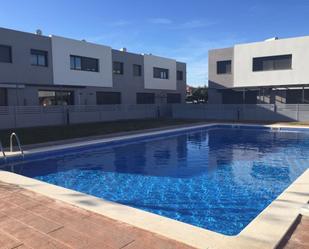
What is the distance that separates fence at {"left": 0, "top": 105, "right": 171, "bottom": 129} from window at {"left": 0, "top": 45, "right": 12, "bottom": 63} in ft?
11.0

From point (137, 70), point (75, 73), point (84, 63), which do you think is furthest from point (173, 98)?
point (75, 73)

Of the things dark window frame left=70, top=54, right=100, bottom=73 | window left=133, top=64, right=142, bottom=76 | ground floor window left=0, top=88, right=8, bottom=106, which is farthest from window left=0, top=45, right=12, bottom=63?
window left=133, top=64, right=142, bottom=76

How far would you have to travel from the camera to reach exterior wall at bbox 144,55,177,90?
3297 cm

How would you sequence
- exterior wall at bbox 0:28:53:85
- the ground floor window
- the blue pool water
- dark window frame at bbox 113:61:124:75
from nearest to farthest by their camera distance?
the blue pool water → exterior wall at bbox 0:28:53:85 → the ground floor window → dark window frame at bbox 113:61:124:75

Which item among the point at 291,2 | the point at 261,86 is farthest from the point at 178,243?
the point at 261,86

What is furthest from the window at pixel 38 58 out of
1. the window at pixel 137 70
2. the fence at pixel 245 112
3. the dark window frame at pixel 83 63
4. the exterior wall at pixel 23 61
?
the fence at pixel 245 112

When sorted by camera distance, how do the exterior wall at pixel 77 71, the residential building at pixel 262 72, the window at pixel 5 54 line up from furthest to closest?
the residential building at pixel 262 72
the exterior wall at pixel 77 71
the window at pixel 5 54

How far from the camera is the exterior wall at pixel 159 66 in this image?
32969mm

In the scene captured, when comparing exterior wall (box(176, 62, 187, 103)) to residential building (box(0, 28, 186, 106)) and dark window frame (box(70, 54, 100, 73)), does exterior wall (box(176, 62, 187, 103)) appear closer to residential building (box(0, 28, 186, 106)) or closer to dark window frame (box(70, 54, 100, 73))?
residential building (box(0, 28, 186, 106))

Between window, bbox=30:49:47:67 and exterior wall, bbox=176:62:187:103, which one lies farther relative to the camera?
exterior wall, bbox=176:62:187:103

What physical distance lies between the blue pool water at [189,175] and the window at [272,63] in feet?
41.9

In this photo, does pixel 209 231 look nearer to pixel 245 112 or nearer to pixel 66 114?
pixel 66 114

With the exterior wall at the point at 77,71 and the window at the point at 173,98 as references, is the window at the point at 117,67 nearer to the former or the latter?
the exterior wall at the point at 77,71

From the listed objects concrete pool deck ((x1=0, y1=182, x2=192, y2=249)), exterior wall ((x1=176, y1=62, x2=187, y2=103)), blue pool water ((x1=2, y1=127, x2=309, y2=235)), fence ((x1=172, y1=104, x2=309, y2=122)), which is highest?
exterior wall ((x1=176, y1=62, x2=187, y2=103))
